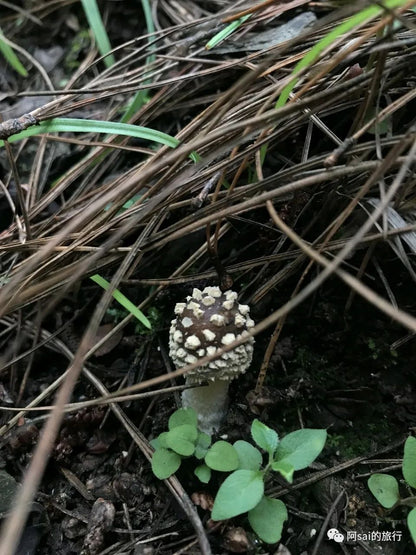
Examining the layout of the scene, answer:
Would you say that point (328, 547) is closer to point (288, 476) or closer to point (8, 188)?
point (288, 476)

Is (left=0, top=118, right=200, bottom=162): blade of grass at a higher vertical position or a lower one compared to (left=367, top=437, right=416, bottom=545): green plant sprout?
higher

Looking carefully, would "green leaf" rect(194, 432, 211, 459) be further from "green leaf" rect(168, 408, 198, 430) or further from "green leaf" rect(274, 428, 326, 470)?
"green leaf" rect(274, 428, 326, 470)

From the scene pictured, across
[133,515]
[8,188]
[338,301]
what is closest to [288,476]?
[133,515]

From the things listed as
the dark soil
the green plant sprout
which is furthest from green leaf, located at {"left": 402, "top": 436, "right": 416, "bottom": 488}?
the dark soil

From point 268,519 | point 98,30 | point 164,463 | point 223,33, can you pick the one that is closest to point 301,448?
point 268,519

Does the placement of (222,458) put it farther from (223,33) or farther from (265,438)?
(223,33)
